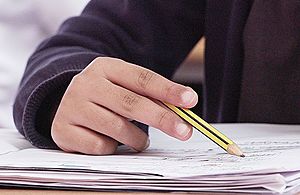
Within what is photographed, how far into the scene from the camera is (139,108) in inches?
25.0

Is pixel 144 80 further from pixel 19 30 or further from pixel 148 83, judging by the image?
pixel 19 30

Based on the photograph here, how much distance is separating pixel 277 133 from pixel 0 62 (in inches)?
32.3

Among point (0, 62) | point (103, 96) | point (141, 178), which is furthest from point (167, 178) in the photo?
point (0, 62)

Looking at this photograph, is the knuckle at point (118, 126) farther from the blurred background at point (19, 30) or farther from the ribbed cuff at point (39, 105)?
the blurred background at point (19, 30)

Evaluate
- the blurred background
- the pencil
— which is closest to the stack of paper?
the pencil

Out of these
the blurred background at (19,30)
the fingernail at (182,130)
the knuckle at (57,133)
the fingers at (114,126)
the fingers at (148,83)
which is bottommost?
the knuckle at (57,133)

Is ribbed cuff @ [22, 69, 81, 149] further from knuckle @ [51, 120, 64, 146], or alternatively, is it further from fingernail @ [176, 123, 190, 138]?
fingernail @ [176, 123, 190, 138]

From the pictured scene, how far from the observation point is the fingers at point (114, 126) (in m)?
0.66

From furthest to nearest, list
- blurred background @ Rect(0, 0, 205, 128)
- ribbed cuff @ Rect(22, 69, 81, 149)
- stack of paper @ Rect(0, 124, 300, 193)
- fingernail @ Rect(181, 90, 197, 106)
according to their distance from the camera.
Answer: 1. blurred background @ Rect(0, 0, 205, 128)
2. ribbed cuff @ Rect(22, 69, 81, 149)
3. fingernail @ Rect(181, 90, 197, 106)
4. stack of paper @ Rect(0, 124, 300, 193)

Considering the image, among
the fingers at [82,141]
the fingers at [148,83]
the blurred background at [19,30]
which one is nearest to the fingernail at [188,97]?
the fingers at [148,83]

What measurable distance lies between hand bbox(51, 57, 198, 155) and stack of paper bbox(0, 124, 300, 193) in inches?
0.7

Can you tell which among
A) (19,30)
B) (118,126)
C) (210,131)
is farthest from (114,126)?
(19,30)

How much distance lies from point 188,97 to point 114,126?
9 cm

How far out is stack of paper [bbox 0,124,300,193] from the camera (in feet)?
1.63
